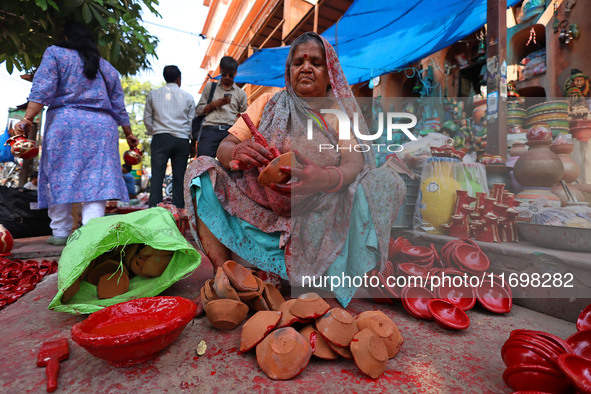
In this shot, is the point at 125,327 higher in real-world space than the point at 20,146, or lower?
lower

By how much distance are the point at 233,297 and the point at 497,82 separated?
2666 millimetres

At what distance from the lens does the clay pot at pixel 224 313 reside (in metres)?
1.08

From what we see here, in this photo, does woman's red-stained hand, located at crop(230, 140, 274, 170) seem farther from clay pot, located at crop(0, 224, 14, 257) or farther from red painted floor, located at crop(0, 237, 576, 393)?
clay pot, located at crop(0, 224, 14, 257)

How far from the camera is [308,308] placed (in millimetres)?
991

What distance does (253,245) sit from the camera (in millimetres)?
1515

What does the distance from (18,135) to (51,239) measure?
0.93m

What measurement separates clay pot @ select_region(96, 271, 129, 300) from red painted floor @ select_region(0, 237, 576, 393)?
123 mm

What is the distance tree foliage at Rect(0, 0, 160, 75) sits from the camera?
255 centimetres

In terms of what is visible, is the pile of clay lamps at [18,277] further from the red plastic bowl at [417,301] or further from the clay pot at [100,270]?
the red plastic bowl at [417,301]

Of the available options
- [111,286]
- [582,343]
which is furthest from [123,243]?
[582,343]

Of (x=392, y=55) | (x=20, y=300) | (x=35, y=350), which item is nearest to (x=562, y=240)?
(x=35, y=350)

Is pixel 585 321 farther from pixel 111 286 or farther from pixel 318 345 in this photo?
pixel 111 286

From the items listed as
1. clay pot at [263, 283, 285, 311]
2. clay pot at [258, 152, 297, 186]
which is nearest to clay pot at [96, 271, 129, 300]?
clay pot at [263, 283, 285, 311]

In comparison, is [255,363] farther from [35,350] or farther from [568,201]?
[568,201]
